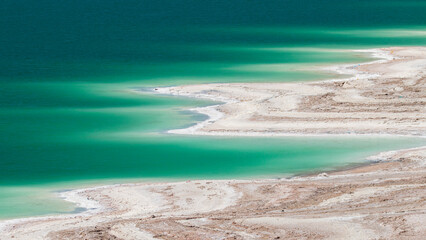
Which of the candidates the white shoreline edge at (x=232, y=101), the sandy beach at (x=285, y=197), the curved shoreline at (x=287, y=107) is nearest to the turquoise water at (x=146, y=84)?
the white shoreline edge at (x=232, y=101)

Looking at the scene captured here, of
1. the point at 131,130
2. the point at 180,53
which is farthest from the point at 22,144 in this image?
the point at 180,53

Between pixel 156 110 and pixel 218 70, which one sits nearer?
pixel 156 110

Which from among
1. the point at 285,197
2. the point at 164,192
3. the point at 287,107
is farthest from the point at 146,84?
the point at 285,197

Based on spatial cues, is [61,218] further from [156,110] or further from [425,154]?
[156,110]

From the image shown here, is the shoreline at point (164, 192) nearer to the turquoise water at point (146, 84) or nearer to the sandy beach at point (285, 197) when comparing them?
the sandy beach at point (285, 197)

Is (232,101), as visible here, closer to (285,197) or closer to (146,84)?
(146,84)

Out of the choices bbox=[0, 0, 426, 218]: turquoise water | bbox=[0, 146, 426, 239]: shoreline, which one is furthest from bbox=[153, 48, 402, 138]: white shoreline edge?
bbox=[0, 146, 426, 239]: shoreline
